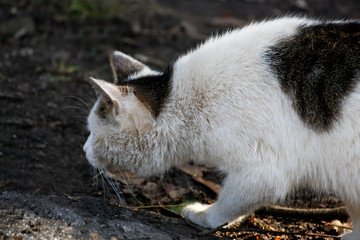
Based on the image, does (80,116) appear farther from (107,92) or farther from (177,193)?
(107,92)

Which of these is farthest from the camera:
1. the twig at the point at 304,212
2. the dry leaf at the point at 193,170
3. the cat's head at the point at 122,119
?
the dry leaf at the point at 193,170

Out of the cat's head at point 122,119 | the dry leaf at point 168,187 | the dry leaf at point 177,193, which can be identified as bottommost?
the dry leaf at point 177,193

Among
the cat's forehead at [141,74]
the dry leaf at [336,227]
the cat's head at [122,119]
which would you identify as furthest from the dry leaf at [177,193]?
the dry leaf at [336,227]

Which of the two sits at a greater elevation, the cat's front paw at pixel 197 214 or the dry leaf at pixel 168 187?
the dry leaf at pixel 168 187

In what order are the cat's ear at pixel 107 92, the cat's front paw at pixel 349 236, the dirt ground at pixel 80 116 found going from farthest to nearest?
1. the cat's front paw at pixel 349 236
2. the cat's ear at pixel 107 92
3. the dirt ground at pixel 80 116

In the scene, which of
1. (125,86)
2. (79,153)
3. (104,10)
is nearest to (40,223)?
(125,86)

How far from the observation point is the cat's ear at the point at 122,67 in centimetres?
395

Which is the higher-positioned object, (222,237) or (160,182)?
(160,182)

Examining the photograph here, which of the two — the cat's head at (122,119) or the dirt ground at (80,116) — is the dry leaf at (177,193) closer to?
the dirt ground at (80,116)

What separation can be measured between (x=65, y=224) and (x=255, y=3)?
707 centimetres

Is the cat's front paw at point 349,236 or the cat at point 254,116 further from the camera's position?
the cat's front paw at point 349,236

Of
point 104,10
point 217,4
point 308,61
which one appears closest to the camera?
point 308,61

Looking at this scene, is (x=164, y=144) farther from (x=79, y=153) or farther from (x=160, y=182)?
(x=79, y=153)

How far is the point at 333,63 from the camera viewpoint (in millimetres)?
3117
